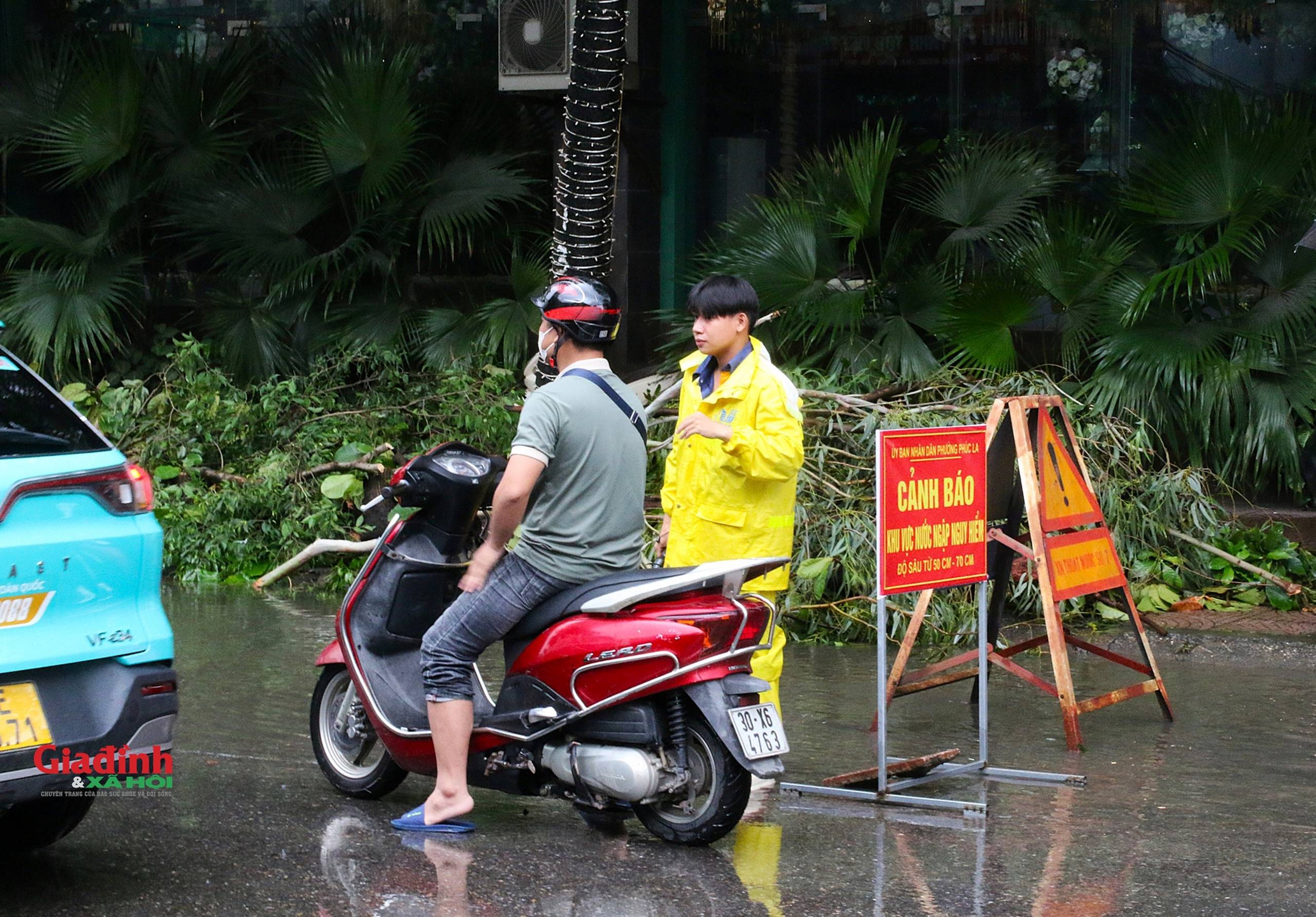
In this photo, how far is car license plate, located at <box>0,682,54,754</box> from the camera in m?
4.11

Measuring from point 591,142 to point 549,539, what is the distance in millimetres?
4763

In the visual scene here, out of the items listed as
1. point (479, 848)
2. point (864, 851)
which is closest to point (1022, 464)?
point (864, 851)

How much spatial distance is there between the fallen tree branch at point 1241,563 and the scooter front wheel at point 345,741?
5.23 meters

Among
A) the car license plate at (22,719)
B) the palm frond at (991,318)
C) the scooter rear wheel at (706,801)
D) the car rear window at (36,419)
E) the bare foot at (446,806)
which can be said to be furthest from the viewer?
the palm frond at (991,318)

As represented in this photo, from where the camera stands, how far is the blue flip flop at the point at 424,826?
517 cm

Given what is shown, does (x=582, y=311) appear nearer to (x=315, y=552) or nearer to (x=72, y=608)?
(x=72, y=608)

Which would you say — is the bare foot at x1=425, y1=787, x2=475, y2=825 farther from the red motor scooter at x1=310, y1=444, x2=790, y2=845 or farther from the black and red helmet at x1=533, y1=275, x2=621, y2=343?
the black and red helmet at x1=533, y1=275, x2=621, y2=343

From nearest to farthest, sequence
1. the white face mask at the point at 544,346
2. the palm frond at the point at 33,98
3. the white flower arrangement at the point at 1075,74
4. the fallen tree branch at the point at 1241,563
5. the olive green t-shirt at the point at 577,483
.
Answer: the olive green t-shirt at the point at 577,483 → the white face mask at the point at 544,346 → the fallen tree branch at the point at 1241,563 → the white flower arrangement at the point at 1075,74 → the palm frond at the point at 33,98

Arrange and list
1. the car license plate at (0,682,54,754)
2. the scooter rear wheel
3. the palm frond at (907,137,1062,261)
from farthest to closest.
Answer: the palm frond at (907,137,1062,261)
the scooter rear wheel
the car license plate at (0,682,54,754)

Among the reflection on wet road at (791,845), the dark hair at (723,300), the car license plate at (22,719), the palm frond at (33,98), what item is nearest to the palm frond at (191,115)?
the palm frond at (33,98)

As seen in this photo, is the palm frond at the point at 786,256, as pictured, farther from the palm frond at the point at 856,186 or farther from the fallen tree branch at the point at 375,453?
the fallen tree branch at the point at 375,453

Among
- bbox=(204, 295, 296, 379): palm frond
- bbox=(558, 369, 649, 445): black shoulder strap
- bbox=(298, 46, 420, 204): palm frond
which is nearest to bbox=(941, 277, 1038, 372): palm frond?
bbox=(298, 46, 420, 204): palm frond

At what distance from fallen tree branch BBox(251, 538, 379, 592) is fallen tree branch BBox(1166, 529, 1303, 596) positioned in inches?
180

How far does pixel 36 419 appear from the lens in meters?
4.54
